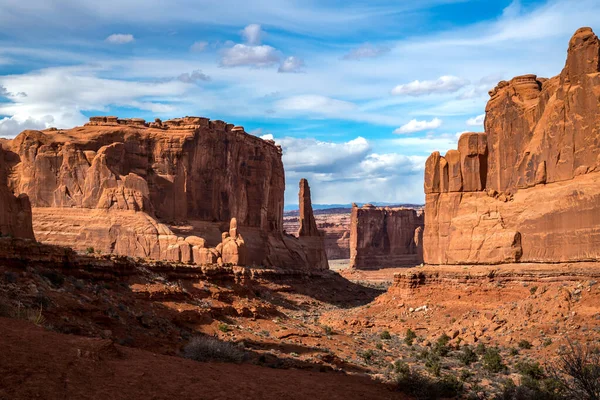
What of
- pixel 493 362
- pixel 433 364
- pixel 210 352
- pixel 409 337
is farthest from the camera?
pixel 409 337

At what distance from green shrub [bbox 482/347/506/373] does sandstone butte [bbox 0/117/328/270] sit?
26424mm

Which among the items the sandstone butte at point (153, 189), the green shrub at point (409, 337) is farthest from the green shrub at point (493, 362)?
the sandstone butte at point (153, 189)

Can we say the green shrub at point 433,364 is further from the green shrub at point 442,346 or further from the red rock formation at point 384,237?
the red rock formation at point 384,237

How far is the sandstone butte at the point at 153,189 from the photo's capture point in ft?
173

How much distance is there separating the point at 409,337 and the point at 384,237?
3170 inches

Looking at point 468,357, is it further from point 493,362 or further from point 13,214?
point 13,214

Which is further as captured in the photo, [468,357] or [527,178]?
[527,178]

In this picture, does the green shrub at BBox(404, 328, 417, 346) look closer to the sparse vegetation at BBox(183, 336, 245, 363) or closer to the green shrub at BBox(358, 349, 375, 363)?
the green shrub at BBox(358, 349, 375, 363)

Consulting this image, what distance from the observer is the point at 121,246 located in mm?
52188

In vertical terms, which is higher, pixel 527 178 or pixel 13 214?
pixel 527 178

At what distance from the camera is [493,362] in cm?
2795

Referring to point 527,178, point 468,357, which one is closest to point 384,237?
point 527,178

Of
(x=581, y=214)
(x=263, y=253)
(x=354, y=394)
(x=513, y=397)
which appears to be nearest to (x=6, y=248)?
(x=354, y=394)

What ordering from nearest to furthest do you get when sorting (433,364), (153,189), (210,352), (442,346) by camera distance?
(210,352), (433,364), (442,346), (153,189)
